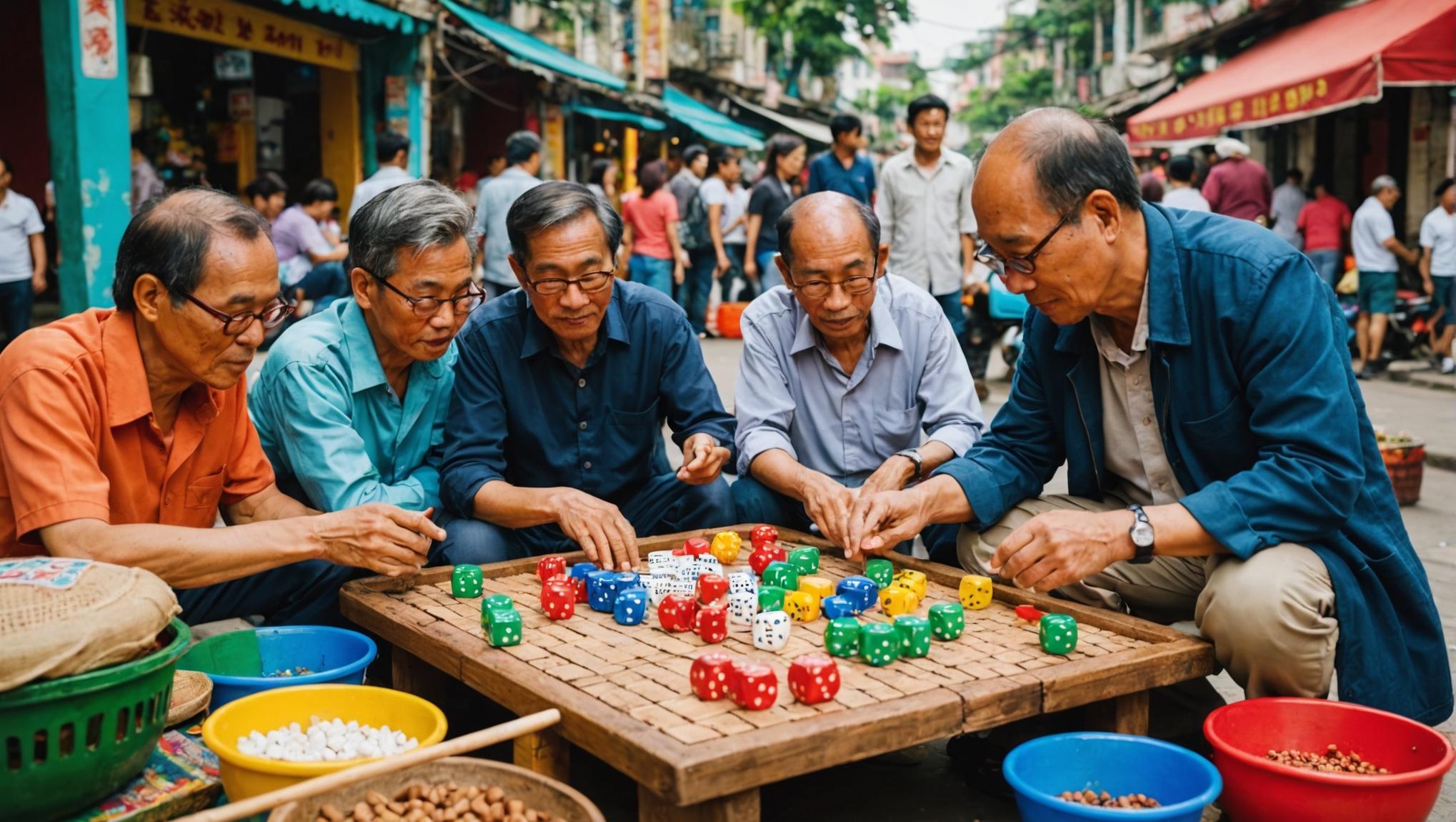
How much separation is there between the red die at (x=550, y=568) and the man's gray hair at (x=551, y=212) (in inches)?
34.5

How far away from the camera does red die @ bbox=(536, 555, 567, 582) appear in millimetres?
3268

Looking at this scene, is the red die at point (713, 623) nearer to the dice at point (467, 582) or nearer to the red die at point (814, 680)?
the red die at point (814, 680)

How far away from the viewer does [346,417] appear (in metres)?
3.46

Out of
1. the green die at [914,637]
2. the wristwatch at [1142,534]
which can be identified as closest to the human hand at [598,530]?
the green die at [914,637]

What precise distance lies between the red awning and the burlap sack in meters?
10.6

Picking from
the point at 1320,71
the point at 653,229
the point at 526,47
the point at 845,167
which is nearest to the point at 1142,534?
the point at 845,167

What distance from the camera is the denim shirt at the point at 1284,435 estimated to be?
2.71m

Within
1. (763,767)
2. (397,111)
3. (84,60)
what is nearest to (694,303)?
(397,111)

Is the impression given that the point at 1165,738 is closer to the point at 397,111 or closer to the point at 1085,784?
the point at 1085,784

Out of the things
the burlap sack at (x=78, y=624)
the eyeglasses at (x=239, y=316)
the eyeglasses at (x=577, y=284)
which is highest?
the eyeglasses at (x=577, y=284)

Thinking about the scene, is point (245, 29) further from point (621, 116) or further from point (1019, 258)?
point (1019, 258)

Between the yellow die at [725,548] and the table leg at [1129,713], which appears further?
the yellow die at [725,548]

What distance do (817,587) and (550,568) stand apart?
725 mm

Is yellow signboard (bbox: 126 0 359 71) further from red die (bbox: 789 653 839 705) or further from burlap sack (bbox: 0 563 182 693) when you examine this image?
red die (bbox: 789 653 839 705)
